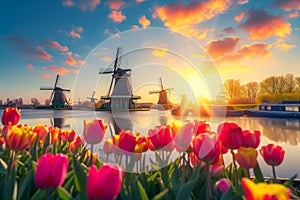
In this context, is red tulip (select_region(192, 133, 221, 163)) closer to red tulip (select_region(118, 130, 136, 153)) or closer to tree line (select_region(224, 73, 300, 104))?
red tulip (select_region(118, 130, 136, 153))

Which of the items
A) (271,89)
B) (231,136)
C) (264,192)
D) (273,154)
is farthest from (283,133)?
(271,89)

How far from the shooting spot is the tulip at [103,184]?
65cm

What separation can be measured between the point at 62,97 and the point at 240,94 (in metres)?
31.8

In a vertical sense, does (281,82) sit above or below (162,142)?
above

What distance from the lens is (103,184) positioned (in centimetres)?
66

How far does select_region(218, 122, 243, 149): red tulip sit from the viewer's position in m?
1.20

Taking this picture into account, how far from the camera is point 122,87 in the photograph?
3222 cm

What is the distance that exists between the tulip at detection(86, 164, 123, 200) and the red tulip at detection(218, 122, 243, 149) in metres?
0.72

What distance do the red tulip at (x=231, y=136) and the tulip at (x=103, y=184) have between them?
72cm

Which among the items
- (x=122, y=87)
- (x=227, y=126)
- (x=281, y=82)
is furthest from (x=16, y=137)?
(x=281, y=82)

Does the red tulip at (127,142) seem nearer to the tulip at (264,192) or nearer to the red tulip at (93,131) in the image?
the red tulip at (93,131)

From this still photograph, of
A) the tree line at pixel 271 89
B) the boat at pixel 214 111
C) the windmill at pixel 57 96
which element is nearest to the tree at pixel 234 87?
the tree line at pixel 271 89

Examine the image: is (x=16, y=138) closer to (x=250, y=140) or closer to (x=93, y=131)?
(x=93, y=131)

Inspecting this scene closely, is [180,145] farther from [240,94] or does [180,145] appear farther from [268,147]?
[240,94]
